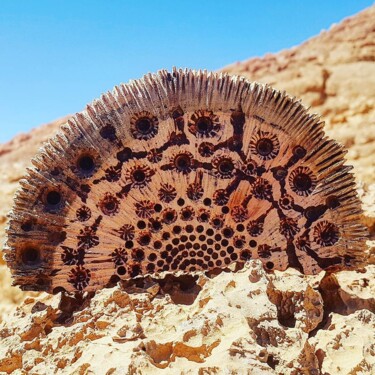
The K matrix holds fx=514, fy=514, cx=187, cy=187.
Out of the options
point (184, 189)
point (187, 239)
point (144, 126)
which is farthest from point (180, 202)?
point (144, 126)

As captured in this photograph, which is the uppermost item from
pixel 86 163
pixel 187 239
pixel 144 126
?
pixel 144 126

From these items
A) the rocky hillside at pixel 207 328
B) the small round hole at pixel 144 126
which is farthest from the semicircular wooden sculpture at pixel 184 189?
the rocky hillside at pixel 207 328

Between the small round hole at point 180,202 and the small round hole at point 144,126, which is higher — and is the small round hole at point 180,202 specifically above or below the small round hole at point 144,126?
below

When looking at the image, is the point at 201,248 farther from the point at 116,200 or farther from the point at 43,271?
the point at 43,271

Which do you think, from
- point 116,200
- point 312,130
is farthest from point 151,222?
point 312,130

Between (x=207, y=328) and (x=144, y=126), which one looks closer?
(x=207, y=328)

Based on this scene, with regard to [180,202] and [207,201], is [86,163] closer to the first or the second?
[180,202]

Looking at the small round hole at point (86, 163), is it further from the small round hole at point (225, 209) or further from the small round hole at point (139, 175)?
the small round hole at point (225, 209)

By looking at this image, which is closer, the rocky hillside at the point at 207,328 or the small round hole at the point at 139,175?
the rocky hillside at the point at 207,328
